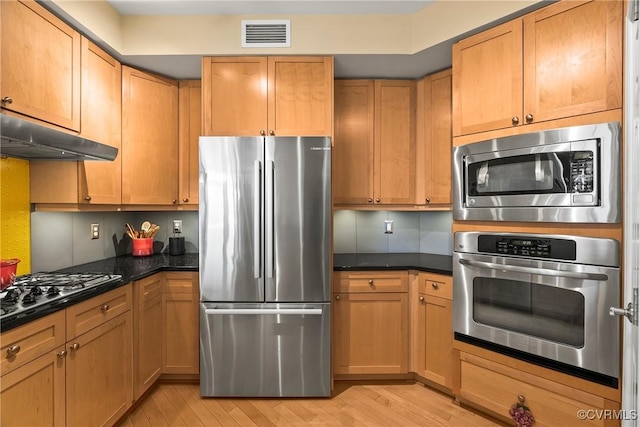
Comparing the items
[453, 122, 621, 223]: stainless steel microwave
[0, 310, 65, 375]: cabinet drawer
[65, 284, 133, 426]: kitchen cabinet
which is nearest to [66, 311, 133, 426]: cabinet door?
[65, 284, 133, 426]: kitchen cabinet

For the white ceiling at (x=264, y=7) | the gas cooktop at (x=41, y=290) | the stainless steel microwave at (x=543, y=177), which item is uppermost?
the white ceiling at (x=264, y=7)

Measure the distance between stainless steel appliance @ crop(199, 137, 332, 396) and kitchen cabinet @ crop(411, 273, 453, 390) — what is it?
71 cm

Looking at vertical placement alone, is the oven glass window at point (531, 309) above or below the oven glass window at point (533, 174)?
A: below

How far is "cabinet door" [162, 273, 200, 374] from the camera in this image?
256cm

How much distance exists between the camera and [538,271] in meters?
1.87

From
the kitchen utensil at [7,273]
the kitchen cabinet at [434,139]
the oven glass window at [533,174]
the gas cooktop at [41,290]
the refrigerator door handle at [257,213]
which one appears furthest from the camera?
the kitchen cabinet at [434,139]

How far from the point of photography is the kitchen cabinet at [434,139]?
2678 millimetres

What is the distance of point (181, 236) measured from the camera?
3193 millimetres

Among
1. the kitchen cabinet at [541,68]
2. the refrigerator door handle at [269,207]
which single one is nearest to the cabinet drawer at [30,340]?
the refrigerator door handle at [269,207]

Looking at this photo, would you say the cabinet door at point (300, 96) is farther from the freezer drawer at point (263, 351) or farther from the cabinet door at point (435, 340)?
the cabinet door at point (435, 340)

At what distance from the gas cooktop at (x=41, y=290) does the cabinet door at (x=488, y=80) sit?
2398mm

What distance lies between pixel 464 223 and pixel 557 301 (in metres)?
0.66

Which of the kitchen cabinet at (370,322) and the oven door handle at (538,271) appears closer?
the oven door handle at (538,271)

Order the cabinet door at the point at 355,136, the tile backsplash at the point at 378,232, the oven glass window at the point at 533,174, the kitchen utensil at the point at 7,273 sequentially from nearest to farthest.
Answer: the kitchen utensil at the point at 7,273
the oven glass window at the point at 533,174
the cabinet door at the point at 355,136
the tile backsplash at the point at 378,232
